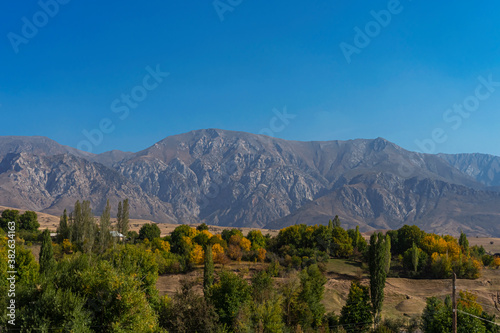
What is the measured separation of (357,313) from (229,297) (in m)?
15.4

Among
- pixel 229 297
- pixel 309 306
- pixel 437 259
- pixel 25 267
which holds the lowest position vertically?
pixel 309 306

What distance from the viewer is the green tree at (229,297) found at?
3541 centimetres

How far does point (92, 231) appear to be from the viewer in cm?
7062

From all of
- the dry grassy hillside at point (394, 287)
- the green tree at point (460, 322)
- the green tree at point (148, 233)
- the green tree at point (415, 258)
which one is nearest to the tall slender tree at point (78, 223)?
the green tree at point (148, 233)

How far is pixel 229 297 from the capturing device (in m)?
36.4

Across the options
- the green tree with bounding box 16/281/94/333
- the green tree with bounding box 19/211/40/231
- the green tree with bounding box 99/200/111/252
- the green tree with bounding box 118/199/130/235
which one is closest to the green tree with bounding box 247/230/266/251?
the green tree with bounding box 118/199/130/235

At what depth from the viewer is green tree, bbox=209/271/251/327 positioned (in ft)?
116

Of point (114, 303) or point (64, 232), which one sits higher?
point (114, 303)

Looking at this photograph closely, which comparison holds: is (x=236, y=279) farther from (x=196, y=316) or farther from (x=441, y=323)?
(x=441, y=323)

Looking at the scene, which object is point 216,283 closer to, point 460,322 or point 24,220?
point 460,322

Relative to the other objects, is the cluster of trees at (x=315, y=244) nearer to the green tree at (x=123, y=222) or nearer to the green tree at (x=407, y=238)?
the green tree at (x=407, y=238)

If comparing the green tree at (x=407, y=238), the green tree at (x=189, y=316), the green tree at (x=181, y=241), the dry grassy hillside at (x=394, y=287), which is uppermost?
the green tree at (x=407, y=238)

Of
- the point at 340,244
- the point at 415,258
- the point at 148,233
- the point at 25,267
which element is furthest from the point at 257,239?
the point at 25,267

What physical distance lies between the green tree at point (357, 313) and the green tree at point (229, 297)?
12146 millimetres
